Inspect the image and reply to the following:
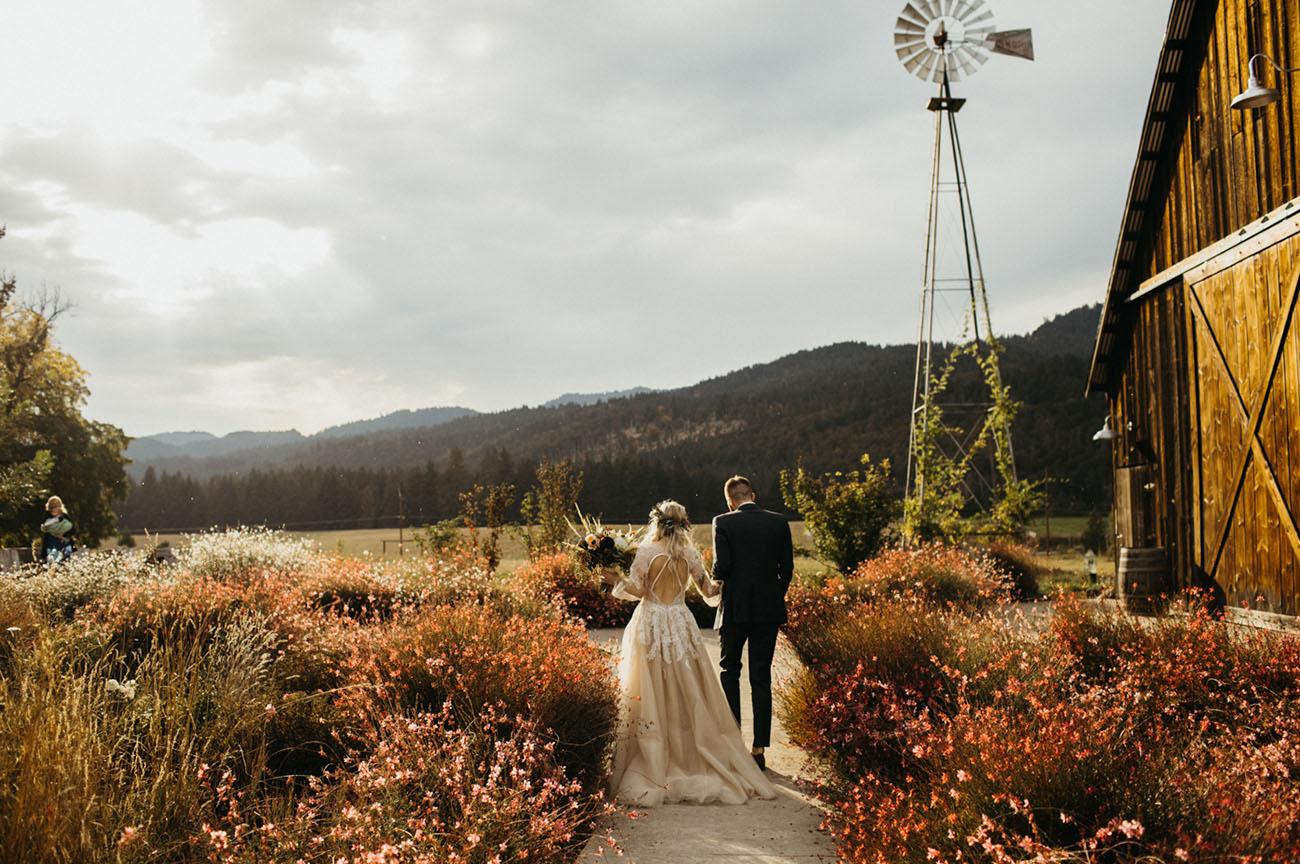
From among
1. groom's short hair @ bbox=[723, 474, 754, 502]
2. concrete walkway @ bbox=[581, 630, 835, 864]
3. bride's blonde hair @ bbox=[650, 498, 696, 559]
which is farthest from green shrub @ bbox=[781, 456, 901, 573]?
concrete walkway @ bbox=[581, 630, 835, 864]

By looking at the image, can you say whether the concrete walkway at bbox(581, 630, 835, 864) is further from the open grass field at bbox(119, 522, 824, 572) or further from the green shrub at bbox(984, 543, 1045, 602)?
the open grass field at bbox(119, 522, 824, 572)

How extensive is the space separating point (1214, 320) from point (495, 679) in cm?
884

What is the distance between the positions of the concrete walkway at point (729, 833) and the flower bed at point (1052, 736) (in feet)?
0.86

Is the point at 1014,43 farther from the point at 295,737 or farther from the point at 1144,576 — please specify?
the point at 295,737

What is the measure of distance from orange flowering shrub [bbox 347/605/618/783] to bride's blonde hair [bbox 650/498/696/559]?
1.04 meters

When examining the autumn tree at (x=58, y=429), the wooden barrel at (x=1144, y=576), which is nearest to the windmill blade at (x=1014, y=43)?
the wooden barrel at (x=1144, y=576)

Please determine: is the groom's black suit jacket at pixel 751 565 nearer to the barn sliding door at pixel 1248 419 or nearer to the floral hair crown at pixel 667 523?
the floral hair crown at pixel 667 523

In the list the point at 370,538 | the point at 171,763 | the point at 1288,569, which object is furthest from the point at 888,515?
the point at 370,538

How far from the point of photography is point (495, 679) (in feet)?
20.4

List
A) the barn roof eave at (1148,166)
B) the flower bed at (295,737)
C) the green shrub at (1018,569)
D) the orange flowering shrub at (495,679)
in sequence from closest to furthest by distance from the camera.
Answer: the flower bed at (295,737), the orange flowering shrub at (495,679), the barn roof eave at (1148,166), the green shrub at (1018,569)

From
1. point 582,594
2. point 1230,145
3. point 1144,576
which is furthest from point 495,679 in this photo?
point 582,594

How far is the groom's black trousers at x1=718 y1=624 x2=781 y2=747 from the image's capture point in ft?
23.8

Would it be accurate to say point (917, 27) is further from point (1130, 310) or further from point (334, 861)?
point (334, 861)

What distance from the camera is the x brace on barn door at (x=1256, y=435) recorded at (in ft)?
29.0
